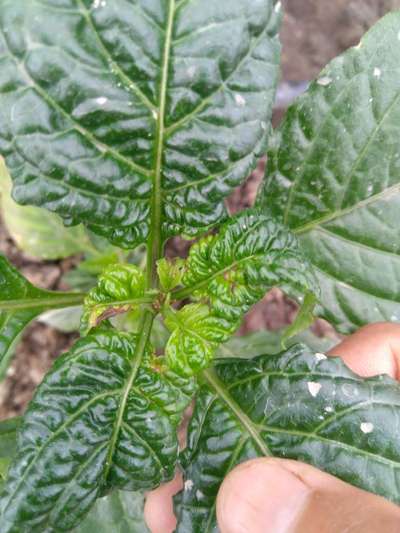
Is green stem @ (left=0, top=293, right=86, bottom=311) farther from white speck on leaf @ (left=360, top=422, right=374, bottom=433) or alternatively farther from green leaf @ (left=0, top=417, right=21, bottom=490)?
white speck on leaf @ (left=360, top=422, right=374, bottom=433)

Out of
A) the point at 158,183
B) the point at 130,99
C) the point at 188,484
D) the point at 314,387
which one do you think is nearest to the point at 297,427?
the point at 314,387

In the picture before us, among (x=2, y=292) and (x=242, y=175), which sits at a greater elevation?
(x=242, y=175)

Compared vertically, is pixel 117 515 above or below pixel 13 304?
below

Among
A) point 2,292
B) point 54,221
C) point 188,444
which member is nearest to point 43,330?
point 54,221

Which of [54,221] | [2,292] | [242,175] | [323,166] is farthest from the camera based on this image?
[54,221]

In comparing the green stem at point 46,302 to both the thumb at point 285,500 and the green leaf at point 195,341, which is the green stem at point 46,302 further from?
the thumb at point 285,500

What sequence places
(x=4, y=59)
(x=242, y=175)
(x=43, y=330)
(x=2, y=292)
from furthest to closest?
(x=43, y=330) → (x=2, y=292) → (x=242, y=175) → (x=4, y=59)

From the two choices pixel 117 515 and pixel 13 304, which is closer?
pixel 13 304

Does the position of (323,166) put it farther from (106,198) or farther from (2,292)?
(2,292)

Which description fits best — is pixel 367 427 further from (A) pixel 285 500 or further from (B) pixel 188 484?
(B) pixel 188 484
